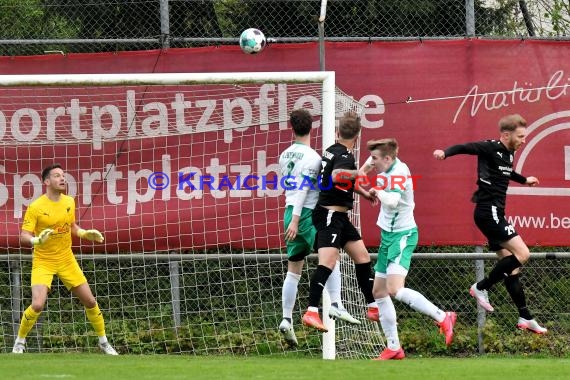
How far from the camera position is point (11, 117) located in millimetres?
13156

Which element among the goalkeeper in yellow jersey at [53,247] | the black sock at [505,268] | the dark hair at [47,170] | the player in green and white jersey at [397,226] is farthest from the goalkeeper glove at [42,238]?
the black sock at [505,268]

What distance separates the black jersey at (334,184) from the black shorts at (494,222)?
1.30 meters

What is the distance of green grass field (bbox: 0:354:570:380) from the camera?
879 centimetres

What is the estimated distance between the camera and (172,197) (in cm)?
1308

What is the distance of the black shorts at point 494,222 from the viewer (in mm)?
11148

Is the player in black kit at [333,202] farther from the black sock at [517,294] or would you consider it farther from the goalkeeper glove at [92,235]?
the goalkeeper glove at [92,235]

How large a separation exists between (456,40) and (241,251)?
132 inches

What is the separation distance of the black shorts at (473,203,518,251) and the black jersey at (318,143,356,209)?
1.30 m

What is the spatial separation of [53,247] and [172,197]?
157 centimetres

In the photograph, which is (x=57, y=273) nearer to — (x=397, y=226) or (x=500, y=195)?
(x=397, y=226)

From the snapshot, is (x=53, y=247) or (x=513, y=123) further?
(x=53, y=247)

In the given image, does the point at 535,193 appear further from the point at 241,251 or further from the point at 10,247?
the point at 10,247

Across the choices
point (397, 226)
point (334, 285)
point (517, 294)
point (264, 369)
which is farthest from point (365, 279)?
→ point (264, 369)

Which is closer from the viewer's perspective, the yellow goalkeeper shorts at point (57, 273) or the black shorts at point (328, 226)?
the black shorts at point (328, 226)
